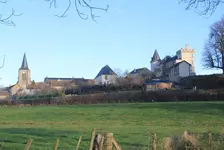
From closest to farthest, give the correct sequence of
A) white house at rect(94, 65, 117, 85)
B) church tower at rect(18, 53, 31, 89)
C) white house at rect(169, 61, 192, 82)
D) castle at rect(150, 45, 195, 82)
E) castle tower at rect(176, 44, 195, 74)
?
white house at rect(169, 61, 192, 82)
castle at rect(150, 45, 195, 82)
castle tower at rect(176, 44, 195, 74)
white house at rect(94, 65, 117, 85)
church tower at rect(18, 53, 31, 89)

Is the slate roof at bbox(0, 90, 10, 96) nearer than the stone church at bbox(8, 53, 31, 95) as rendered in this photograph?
Yes

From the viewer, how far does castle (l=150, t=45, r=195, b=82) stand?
325ft

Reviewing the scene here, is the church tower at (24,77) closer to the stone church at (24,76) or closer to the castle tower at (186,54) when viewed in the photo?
the stone church at (24,76)

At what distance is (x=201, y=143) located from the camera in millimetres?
7887

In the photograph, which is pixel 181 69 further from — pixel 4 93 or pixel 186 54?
pixel 4 93

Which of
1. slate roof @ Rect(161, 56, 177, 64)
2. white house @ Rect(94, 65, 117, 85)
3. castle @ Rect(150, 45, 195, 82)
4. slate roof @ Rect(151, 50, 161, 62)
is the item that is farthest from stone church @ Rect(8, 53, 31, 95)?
castle @ Rect(150, 45, 195, 82)

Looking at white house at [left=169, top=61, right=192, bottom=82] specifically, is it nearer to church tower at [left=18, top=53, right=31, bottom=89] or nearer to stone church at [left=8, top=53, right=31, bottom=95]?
stone church at [left=8, top=53, right=31, bottom=95]

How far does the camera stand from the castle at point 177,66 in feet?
325

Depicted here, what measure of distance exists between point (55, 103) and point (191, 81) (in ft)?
88.4

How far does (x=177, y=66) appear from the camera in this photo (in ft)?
326

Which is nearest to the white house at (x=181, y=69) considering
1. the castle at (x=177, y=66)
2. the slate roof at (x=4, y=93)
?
the castle at (x=177, y=66)

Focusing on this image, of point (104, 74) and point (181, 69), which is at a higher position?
point (104, 74)

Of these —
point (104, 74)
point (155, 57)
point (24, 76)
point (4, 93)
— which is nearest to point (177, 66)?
point (155, 57)

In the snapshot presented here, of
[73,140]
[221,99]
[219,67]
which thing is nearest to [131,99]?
[221,99]
